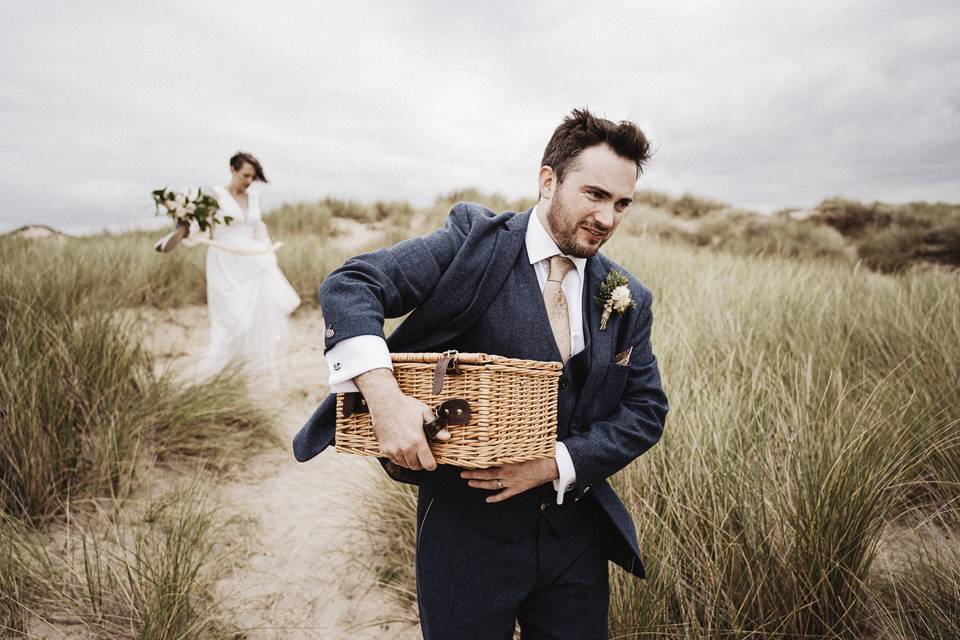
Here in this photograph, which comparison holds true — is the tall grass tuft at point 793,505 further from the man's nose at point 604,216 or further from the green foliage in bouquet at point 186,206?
the green foliage in bouquet at point 186,206

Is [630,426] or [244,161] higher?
[244,161]

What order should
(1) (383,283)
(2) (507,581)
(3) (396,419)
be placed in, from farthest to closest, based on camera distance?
(2) (507,581) → (1) (383,283) → (3) (396,419)

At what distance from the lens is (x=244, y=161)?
5.18m

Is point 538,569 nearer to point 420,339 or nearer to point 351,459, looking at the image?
point 420,339

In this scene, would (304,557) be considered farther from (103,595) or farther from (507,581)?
(507,581)

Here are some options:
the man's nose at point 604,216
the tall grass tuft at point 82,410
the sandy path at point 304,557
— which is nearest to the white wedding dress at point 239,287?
the sandy path at point 304,557

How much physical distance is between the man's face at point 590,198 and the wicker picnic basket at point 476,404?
0.42 m

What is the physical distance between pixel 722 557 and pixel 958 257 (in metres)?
14.4

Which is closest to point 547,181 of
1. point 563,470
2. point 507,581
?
point 563,470

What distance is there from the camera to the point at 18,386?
113 inches

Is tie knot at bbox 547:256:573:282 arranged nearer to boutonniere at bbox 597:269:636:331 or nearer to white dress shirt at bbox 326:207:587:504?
white dress shirt at bbox 326:207:587:504

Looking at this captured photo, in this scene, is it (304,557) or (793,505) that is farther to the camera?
(304,557)

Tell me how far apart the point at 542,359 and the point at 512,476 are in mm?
335

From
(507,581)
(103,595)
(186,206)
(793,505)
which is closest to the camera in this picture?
(507,581)
